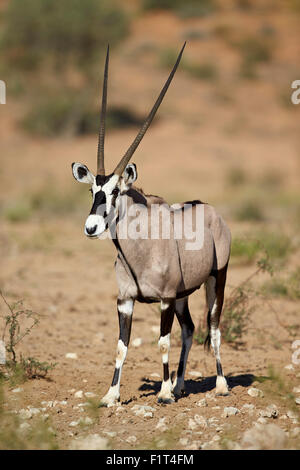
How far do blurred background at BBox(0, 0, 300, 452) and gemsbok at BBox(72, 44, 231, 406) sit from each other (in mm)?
719

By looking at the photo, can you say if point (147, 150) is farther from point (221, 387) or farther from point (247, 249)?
point (221, 387)

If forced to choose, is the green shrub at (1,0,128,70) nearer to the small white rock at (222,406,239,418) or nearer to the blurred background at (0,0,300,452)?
the blurred background at (0,0,300,452)

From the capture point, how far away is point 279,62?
122ft

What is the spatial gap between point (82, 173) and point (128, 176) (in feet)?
1.13

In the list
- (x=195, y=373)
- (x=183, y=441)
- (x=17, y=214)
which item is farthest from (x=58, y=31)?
(x=183, y=441)

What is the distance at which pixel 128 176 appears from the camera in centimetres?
475

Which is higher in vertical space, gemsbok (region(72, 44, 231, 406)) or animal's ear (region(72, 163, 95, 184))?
animal's ear (region(72, 163, 95, 184))

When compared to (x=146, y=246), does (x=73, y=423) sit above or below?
below

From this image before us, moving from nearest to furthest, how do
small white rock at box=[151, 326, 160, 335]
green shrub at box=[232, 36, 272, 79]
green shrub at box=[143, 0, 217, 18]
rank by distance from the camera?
small white rock at box=[151, 326, 160, 335] < green shrub at box=[232, 36, 272, 79] < green shrub at box=[143, 0, 217, 18]

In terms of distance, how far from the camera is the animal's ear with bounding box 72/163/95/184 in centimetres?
475

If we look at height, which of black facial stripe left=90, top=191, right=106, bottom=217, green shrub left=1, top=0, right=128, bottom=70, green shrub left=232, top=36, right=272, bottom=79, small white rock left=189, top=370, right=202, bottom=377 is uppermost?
green shrub left=232, top=36, right=272, bottom=79

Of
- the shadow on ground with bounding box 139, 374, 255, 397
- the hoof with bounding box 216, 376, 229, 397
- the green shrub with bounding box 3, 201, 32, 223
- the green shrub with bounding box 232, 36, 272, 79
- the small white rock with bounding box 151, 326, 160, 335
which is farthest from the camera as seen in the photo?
the green shrub with bounding box 232, 36, 272, 79

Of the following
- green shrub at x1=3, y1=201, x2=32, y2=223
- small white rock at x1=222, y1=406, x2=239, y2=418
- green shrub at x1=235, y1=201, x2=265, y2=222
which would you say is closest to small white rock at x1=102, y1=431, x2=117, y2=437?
small white rock at x1=222, y1=406, x2=239, y2=418

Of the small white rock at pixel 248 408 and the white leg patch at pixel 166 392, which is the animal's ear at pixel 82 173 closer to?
the white leg patch at pixel 166 392
